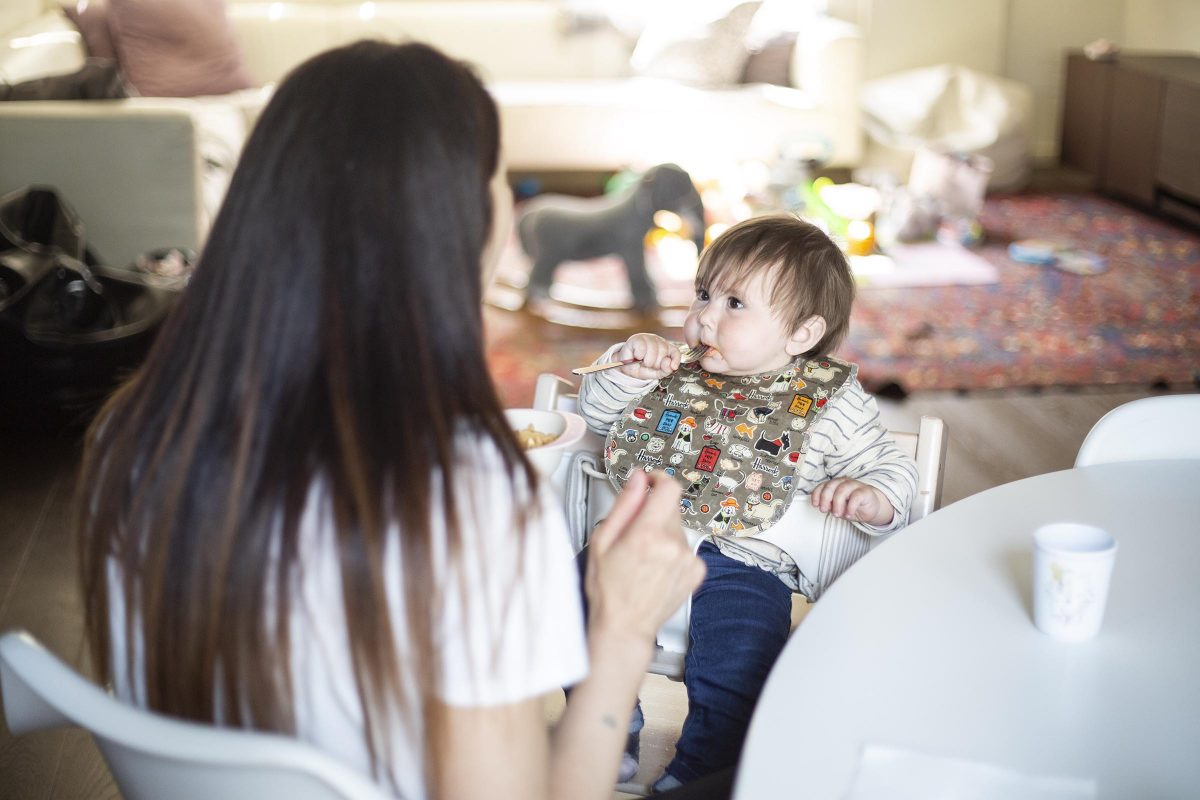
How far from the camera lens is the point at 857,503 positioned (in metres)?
1.31

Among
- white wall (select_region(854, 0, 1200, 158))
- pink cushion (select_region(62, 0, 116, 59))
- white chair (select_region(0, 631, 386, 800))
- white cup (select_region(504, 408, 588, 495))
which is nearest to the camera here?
white chair (select_region(0, 631, 386, 800))

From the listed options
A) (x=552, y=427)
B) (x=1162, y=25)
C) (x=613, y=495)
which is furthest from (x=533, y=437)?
(x=1162, y=25)

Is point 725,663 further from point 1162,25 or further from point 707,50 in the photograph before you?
point 1162,25

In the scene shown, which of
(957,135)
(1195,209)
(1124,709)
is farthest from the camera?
(957,135)

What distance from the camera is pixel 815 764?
Answer: 30.1 inches

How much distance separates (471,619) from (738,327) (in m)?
0.89

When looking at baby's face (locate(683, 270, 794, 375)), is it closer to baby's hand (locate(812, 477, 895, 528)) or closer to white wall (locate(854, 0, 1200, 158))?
baby's hand (locate(812, 477, 895, 528))

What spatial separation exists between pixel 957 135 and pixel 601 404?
13.6 ft

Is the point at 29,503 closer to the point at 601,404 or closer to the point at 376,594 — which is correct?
the point at 601,404

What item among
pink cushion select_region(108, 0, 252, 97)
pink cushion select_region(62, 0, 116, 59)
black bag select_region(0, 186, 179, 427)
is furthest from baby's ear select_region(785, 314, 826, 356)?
pink cushion select_region(62, 0, 116, 59)

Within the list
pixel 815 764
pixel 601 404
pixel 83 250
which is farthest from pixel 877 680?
pixel 83 250

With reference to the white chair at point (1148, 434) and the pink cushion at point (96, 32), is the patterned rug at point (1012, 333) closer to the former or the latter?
the white chair at point (1148, 434)

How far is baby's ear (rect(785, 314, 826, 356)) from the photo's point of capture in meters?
1.58

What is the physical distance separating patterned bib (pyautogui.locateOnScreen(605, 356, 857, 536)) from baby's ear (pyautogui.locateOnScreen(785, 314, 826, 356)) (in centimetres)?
2
